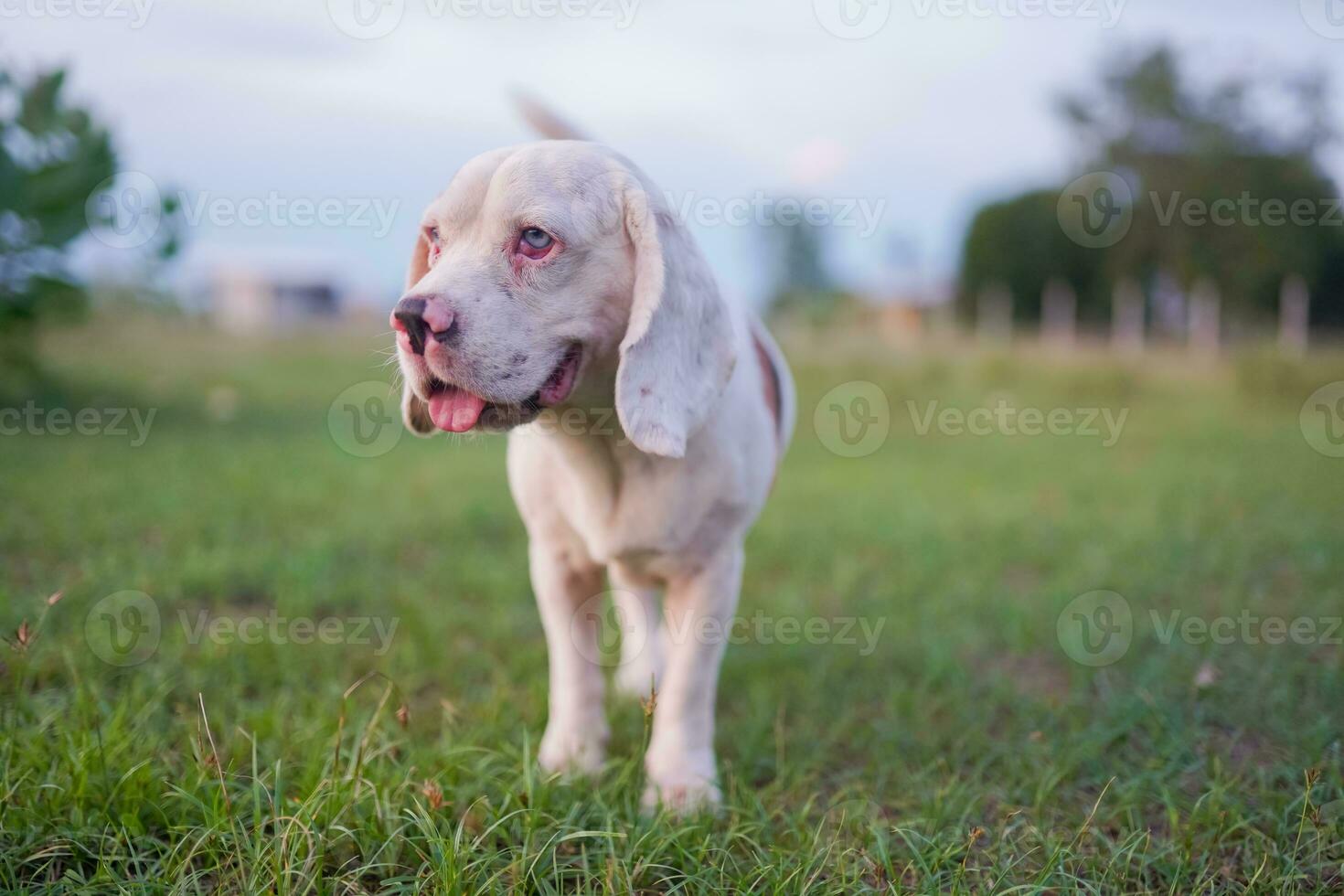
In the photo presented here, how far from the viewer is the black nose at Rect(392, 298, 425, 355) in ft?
5.85

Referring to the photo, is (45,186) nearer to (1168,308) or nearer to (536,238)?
(536,238)

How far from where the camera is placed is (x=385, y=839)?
1.85 meters

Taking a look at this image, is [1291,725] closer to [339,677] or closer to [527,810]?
A: [527,810]

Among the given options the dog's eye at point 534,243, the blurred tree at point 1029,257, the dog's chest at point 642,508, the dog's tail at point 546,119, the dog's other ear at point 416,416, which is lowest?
the dog's chest at point 642,508

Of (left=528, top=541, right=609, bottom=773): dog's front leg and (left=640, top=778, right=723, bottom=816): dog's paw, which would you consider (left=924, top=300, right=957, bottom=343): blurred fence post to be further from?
(left=640, top=778, right=723, bottom=816): dog's paw

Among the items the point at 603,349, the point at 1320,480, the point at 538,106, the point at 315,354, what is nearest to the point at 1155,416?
the point at 1320,480

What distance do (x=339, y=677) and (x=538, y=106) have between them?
202 centimetres

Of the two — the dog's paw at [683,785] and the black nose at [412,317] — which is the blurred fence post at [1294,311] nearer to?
the dog's paw at [683,785]

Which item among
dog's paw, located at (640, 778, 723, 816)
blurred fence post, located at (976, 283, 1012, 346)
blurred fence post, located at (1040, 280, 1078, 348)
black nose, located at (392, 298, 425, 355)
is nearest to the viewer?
black nose, located at (392, 298, 425, 355)

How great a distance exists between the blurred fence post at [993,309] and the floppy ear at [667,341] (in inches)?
786

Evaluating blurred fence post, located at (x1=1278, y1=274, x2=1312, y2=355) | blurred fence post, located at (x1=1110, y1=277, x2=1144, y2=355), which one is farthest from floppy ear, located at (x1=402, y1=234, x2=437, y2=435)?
blurred fence post, located at (x1=1110, y1=277, x2=1144, y2=355)

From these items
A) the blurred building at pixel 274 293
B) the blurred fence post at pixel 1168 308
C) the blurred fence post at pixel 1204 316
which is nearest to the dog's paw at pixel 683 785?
the blurred fence post at pixel 1204 316

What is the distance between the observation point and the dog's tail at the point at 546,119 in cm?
312

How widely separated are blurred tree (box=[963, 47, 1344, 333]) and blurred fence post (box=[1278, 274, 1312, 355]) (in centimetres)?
21
